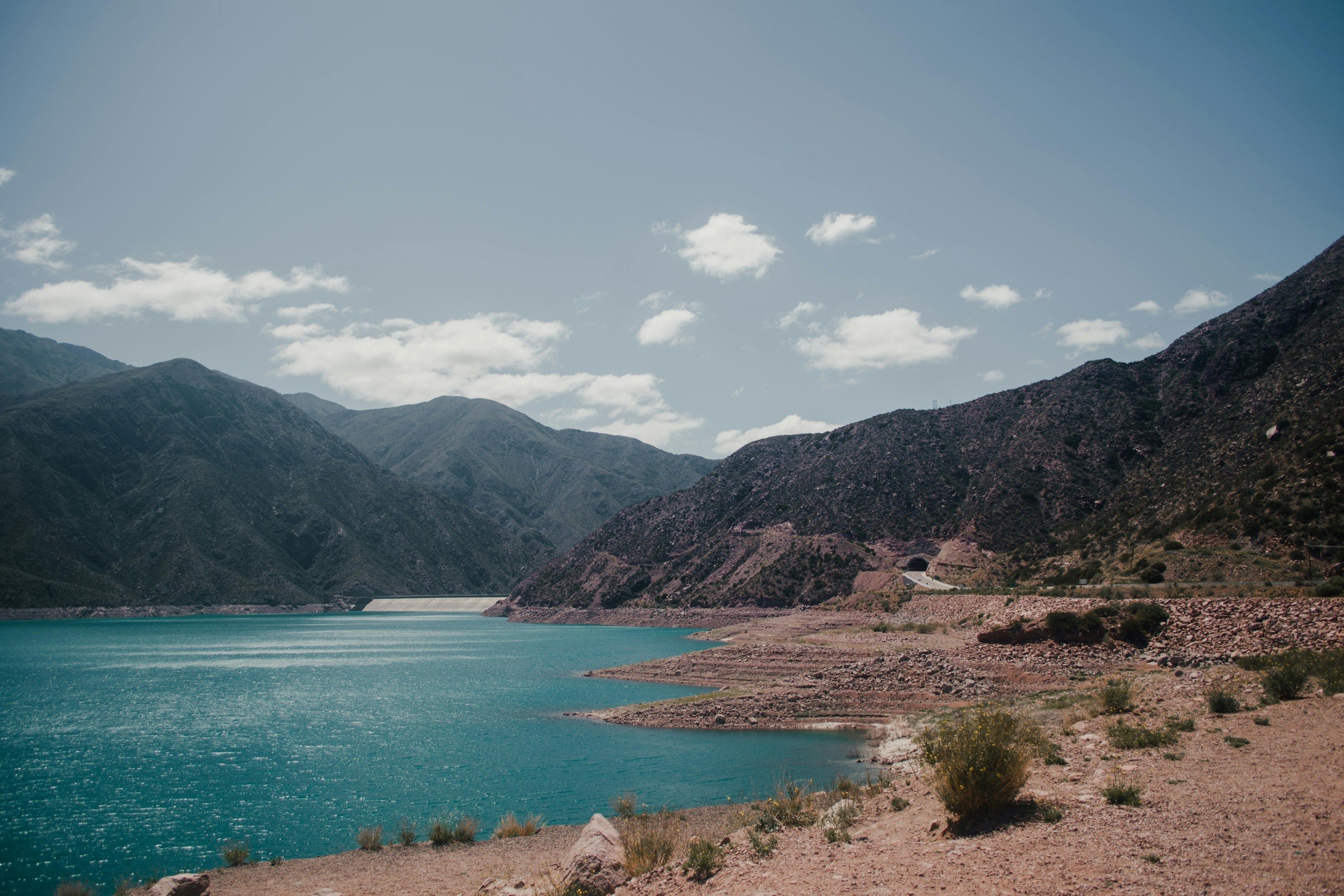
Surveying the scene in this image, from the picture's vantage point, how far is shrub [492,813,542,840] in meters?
18.6

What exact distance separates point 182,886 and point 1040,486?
93.0m

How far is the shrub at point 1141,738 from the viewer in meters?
14.1

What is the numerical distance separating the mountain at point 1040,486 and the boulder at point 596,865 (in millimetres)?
43021

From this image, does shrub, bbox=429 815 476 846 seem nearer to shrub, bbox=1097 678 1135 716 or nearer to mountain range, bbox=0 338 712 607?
shrub, bbox=1097 678 1135 716

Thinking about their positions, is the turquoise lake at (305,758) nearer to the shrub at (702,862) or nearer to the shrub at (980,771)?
the shrub at (702,862)

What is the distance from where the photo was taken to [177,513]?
487 ft

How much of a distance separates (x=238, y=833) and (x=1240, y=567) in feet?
155

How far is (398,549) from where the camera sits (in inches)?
7397

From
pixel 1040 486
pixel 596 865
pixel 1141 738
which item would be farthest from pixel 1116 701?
pixel 1040 486

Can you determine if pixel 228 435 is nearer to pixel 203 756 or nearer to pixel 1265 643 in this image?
pixel 203 756

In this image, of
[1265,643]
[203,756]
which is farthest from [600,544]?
[1265,643]

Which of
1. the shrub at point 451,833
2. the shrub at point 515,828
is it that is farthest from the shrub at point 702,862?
the shrub at point 451,833

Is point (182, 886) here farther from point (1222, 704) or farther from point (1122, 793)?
point (1222, 704)

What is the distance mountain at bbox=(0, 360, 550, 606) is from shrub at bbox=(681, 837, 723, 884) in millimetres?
146087
